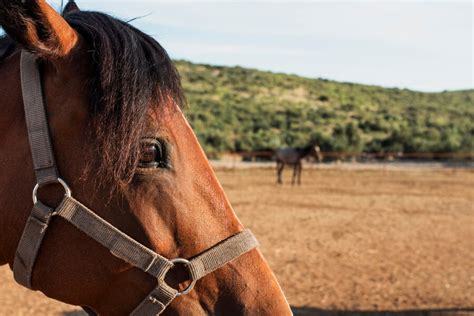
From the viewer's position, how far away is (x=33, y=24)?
142 centimetres

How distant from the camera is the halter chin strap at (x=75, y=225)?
1.50 m

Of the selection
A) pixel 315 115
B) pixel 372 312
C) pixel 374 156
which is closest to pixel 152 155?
pixel 372 312

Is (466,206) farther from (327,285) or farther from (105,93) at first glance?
(105,93)

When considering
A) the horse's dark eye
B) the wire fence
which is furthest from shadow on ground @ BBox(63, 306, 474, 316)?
the wire fence

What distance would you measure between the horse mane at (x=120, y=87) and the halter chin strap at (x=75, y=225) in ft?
0.46

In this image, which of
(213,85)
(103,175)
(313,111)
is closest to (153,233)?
(103,175)

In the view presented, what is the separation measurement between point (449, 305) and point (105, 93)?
18.9ft

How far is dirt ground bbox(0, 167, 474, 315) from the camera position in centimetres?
635

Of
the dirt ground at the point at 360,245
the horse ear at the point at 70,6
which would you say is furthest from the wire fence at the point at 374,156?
the horse ear at the point at 70,6

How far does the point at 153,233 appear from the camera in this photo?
1540mm

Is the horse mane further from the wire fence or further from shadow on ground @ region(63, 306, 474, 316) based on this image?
the wire fence

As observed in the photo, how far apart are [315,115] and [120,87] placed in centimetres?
4697

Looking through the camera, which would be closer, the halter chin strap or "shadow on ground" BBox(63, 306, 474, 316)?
the halter chin strap

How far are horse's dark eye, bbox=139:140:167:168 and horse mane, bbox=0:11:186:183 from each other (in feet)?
0.11
